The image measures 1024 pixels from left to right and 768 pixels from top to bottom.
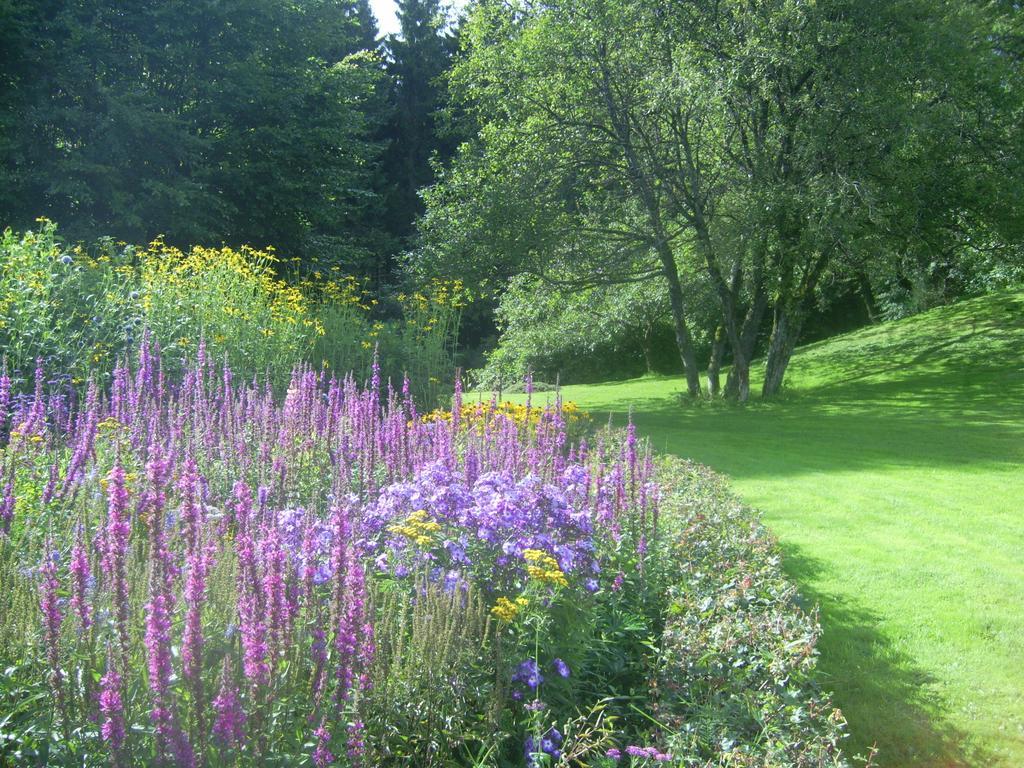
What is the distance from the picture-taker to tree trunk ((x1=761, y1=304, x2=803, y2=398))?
16750 mm

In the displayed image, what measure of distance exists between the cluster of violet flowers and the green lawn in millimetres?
1431

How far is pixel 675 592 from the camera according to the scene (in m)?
4.17

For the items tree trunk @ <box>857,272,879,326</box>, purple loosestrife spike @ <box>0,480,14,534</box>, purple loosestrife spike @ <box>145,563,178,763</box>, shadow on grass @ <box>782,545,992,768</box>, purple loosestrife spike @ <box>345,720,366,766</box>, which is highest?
tree trunk @ <box>857,272,879,326</box>

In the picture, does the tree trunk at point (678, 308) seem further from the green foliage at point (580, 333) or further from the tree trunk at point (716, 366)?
the green foliage at point (580, 333)

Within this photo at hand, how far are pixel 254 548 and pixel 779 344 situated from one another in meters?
15.7

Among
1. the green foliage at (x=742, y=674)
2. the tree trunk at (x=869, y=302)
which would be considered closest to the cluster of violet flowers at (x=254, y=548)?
the green foliage at (x=742, y=674)

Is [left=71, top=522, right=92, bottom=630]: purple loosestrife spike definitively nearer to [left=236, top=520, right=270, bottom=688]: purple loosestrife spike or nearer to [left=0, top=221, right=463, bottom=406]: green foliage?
[left=236, top=520, right=270, bottom=688]: purple loosestrife spike

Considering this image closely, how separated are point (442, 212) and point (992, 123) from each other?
974 cm

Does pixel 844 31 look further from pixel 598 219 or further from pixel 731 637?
pixel 731 637

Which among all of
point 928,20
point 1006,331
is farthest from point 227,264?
point 1006,331

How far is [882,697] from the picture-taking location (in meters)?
4.16

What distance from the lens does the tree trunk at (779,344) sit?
659 inches

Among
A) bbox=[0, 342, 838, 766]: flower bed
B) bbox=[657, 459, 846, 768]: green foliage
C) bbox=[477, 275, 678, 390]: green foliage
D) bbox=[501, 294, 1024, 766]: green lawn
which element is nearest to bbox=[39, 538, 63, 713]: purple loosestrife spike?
bbox=[0, 342, 838, 766]: flower bed

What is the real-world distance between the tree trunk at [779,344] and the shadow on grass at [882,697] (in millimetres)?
12202
